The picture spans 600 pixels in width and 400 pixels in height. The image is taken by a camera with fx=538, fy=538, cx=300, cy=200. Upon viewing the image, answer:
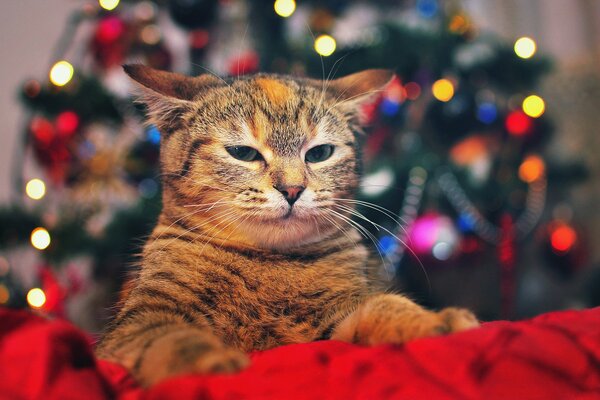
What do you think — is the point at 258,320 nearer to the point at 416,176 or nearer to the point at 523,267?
the point at 416,176

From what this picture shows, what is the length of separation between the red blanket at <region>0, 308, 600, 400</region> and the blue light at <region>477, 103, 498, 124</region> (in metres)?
1.40

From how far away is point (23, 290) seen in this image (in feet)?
5.69

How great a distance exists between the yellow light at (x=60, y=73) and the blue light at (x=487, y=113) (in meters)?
1.33

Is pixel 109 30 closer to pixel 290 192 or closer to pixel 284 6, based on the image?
pixel 284 6

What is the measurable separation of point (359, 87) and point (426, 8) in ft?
4.38

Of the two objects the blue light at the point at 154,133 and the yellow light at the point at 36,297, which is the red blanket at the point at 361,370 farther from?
the yellow light at the point at 36,297

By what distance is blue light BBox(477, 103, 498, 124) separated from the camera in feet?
6.22

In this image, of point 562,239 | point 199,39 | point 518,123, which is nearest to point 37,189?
point 199,39

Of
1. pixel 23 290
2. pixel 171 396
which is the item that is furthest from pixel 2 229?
pixel 171 396

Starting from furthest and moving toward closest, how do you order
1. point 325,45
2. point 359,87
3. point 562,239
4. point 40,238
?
point 562,239, point 40,238, point 325,45, point 359,87

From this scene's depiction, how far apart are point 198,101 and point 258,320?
363 millimetres

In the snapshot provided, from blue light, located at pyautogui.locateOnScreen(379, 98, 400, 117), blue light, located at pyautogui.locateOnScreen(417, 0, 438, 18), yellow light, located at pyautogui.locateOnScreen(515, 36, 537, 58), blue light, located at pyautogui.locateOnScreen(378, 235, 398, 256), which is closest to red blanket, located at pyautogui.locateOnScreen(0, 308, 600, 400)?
blue light, located at pyautogui.locateOnScreen(378, 235, 398, 256)

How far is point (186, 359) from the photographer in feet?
1.81

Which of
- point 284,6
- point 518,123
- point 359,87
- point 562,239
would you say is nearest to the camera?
point 359,87
